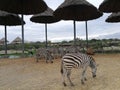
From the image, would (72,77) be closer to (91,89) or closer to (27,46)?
(91,89)

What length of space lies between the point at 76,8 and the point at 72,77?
9133 millimetres

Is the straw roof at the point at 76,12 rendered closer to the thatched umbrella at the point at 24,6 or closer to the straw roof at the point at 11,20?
the thatched umbrella at the point at 24,6

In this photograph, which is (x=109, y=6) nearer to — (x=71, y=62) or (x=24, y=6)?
(x=24, y=6)

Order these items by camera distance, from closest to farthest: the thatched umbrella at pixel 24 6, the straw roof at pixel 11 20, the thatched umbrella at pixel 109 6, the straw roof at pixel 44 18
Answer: the thatched umbrella at pixel 24 6 < the thatched umbrella at pixel 109 6 < the straw roof at pixel 44 18 < the straw roof at pixel 11 20

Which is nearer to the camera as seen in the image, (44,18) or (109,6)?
(109,6)

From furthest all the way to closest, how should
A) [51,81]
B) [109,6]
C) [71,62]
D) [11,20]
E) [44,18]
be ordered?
[44,18] → [11,20] → [109,6] → [51,81] → [71,62]

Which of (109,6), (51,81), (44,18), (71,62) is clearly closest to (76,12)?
(109,6)

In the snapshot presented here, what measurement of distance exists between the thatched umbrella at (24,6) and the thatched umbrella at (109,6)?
3.16 metres

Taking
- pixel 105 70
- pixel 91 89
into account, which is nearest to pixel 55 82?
pixel 91 89

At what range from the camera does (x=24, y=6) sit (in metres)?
17.7

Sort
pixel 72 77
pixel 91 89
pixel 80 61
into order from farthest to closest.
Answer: pixel 72 77
pixel 80 61
pixel 91 89

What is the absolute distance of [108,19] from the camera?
21094 mm

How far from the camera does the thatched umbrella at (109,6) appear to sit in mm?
18297

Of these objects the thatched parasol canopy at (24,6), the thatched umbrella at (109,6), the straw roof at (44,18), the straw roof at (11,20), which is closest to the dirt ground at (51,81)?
the thatched parasol canopy at (24,6)
